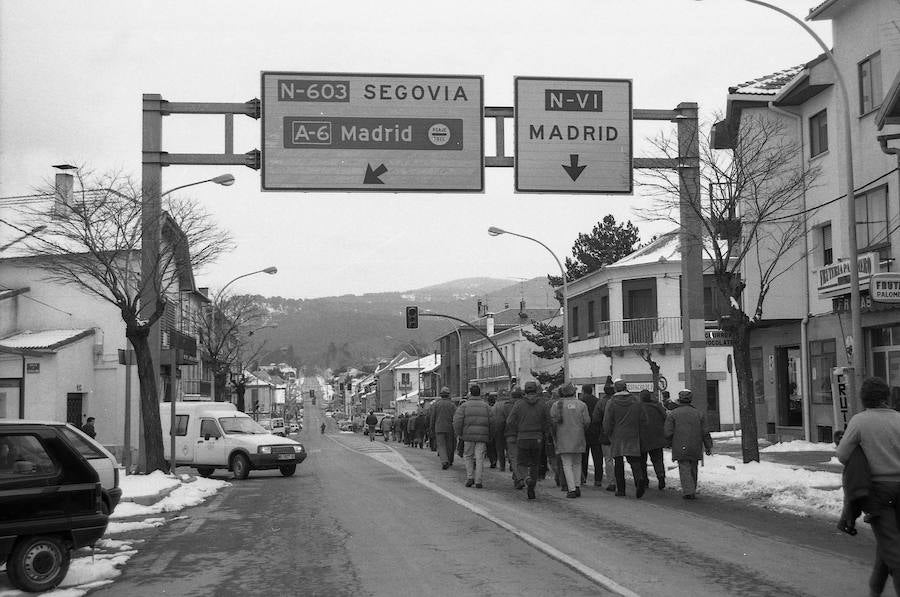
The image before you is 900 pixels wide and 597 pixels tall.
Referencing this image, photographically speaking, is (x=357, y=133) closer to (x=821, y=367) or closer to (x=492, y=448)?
(x=492, y=448)

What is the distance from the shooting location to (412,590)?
305 inches

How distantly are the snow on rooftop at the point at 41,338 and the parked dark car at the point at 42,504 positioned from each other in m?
25.8

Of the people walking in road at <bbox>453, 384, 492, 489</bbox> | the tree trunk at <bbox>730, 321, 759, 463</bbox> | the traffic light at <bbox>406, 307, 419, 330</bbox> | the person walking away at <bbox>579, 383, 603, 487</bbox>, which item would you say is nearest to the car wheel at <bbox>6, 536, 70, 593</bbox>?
the people walking in road at <bbox>453, 384, 492, 489</bbox>

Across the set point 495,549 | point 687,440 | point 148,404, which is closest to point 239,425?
point 148,404

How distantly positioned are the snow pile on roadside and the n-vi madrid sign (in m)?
7.15

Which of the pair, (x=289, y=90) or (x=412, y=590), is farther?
(x=289, y=90)

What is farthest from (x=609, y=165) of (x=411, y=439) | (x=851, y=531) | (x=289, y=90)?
(x=411, y=439)

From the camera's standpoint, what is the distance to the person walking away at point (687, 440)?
14.4m

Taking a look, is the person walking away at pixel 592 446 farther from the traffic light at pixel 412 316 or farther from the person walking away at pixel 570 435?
the traffic light at pixel 412 316

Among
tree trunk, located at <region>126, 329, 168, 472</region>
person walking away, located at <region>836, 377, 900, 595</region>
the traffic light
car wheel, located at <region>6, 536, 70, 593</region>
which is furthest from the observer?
the traffic light

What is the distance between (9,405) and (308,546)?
85.2 ft

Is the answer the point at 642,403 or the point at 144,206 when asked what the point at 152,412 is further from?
the point at 642,403

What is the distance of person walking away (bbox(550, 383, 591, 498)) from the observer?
15.2 meters

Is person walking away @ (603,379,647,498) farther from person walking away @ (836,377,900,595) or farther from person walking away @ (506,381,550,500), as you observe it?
person walking away @ (836,377,900,595)
